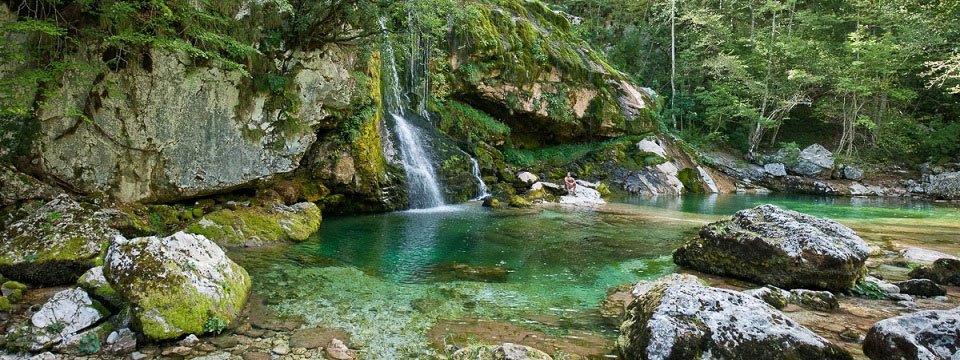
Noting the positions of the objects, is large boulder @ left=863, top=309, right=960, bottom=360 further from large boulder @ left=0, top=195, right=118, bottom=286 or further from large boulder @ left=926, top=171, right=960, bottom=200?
large boulder @ left=926, top=171, right=960, bottom=200

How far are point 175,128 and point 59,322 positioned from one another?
530cm

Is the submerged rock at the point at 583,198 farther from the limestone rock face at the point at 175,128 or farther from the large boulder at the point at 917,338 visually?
the large boulder at the point at 917,338

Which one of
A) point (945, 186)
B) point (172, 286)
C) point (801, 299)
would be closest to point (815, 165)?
point (945, 186)

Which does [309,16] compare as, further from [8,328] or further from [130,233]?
[8,328]

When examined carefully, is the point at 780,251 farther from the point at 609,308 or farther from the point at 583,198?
the point at 583,198

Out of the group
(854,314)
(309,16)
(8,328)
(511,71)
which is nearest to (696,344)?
(854,314)

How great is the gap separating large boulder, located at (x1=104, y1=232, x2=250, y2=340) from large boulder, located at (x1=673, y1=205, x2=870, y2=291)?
6.38m

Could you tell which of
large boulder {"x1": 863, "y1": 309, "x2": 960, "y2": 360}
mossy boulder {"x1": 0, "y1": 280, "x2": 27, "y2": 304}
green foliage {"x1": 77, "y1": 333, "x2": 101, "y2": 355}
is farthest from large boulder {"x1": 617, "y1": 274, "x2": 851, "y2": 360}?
mossy boulder {"x1": 0, "y1": 280, "x2": 27, "y2": 304}

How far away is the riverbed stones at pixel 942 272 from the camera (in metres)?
6.52

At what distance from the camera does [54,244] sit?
611 cm

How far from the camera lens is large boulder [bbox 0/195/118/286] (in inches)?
225

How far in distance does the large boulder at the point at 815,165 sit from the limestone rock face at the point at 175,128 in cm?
2633

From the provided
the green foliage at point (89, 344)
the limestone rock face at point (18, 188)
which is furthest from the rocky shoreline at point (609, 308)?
the limestone rock face at point (18, 188)

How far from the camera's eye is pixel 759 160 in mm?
28016
